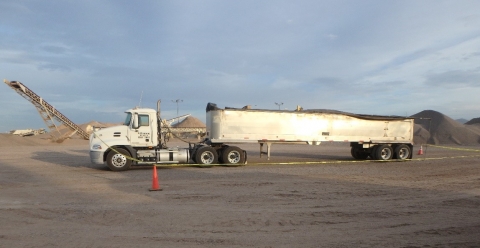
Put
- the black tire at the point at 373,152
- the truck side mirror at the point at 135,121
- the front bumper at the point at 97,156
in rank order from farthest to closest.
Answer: the black tire at the point at 373,152 < the truck side mirror at the point at 135,121 < the front bumper at the point at 97,156

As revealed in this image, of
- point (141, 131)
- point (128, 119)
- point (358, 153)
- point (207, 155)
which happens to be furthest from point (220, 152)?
point (358, 153)

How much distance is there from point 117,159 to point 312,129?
9.85m

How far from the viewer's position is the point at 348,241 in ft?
21.3

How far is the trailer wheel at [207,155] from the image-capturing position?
712 inches

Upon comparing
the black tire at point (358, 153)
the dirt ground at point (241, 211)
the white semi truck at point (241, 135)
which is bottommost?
the dirt ground at point (241, 211)

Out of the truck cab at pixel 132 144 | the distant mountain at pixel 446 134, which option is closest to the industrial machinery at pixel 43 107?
the truck cab at pixel 132 144

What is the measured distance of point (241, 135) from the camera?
18.5 meters

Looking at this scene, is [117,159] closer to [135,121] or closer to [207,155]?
[135,121]

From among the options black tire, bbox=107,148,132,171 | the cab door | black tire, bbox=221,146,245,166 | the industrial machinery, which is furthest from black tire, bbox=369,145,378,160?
the industrial machinery

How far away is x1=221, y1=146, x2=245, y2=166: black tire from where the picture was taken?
18.4 m

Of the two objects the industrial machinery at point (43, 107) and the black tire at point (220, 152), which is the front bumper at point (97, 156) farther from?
the industrial machinery at point (43, 107)

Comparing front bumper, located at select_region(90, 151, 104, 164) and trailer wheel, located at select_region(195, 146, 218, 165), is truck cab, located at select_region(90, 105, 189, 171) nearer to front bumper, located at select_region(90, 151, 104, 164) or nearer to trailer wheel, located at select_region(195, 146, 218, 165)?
front bumper, located at select_region(90, 151, 104, 164)

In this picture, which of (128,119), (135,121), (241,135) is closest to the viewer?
(135,121)

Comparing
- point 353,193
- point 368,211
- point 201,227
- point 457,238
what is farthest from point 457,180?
point 201,227
